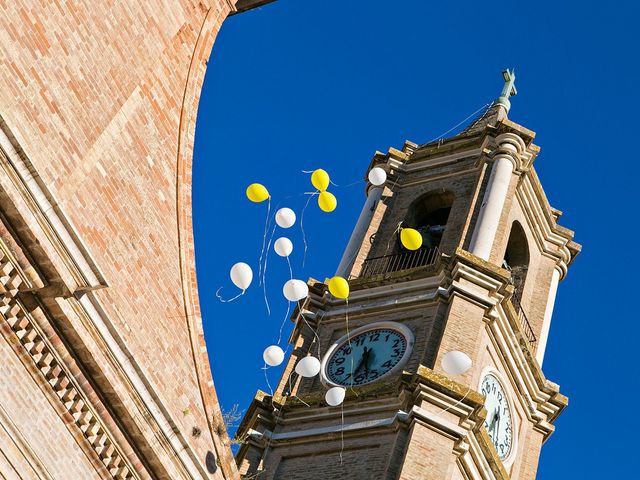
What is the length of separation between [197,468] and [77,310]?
2.73 meters

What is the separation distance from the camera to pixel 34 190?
14148 mm

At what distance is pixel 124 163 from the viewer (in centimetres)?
1658

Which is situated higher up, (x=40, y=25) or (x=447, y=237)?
(x=447, y=237)

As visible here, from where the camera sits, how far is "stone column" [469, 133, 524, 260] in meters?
29.7

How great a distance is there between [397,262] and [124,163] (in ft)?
50.0

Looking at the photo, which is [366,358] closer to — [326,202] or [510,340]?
[510,340]

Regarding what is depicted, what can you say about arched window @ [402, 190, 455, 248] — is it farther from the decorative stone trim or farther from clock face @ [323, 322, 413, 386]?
the decorative stone trim

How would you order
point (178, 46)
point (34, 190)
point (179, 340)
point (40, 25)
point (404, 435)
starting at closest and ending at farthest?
point (34, 190) → point (40, 25) → point (179, 340) → point (178, 46) → point (404, 435)


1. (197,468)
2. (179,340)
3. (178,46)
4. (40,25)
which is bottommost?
(197,468)

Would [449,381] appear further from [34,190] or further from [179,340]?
[34,190]

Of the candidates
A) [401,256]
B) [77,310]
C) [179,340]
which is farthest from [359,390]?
[77,310]

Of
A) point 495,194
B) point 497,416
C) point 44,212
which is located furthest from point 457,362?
point 44,212

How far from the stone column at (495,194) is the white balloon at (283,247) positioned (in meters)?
7.67

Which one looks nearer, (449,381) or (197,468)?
(197,468)
